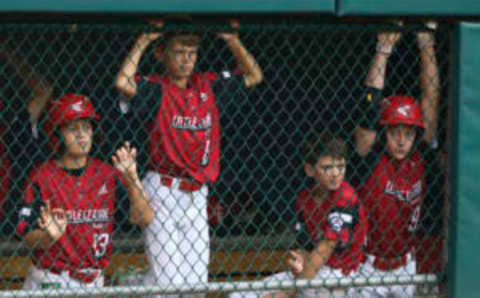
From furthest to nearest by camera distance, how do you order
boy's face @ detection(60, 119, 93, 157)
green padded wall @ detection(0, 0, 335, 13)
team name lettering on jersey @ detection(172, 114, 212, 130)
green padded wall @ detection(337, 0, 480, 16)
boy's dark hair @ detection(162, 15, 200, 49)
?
team name lettering on jersey @ detection(172, 114, 212, 130) → boy's face @ detection(60, 119, 93, 157) → boy's dark hair @ detection(162, 15, 200, 49) → green padded wall @ detection(337, 0, 480, 16) → green padded wall @ detection(0, 0, 335, 13)

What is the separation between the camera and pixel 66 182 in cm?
358

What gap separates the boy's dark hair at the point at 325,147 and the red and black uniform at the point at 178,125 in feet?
1.50

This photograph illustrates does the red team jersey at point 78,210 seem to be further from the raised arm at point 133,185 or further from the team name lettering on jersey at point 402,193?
the team name lettering on jersey at point 402,193

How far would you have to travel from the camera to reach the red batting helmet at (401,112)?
3.74 meters

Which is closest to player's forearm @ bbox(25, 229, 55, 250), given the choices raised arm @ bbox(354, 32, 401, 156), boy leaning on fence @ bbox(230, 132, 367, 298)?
boy leaning on fence @ bbox(230, 132, 367, 298)

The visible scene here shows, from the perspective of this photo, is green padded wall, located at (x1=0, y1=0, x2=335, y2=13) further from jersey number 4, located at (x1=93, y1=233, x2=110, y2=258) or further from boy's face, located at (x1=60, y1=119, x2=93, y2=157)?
jersey number 4, located at (x1=93, y1=233, x2=110, y2=258)

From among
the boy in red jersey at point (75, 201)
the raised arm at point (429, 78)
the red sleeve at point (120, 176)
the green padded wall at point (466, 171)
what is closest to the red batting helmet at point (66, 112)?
the boy in red jersey at point (75, 201)

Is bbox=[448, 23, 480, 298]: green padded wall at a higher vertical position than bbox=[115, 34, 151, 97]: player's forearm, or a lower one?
lower

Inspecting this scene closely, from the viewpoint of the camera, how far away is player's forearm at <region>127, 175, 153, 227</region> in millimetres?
3424

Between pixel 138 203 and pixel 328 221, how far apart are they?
858 mm

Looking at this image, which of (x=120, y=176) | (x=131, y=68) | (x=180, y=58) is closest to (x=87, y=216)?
(x=120, y=176)

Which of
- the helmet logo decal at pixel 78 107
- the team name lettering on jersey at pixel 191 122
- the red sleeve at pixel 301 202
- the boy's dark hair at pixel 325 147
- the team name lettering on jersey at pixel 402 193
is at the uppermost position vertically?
the helmet logo decal at pixel 78 107

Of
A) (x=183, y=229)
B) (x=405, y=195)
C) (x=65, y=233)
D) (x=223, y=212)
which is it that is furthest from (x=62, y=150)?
(x=405, y=195)

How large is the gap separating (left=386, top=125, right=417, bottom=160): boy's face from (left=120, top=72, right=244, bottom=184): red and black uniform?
843 millimetres
